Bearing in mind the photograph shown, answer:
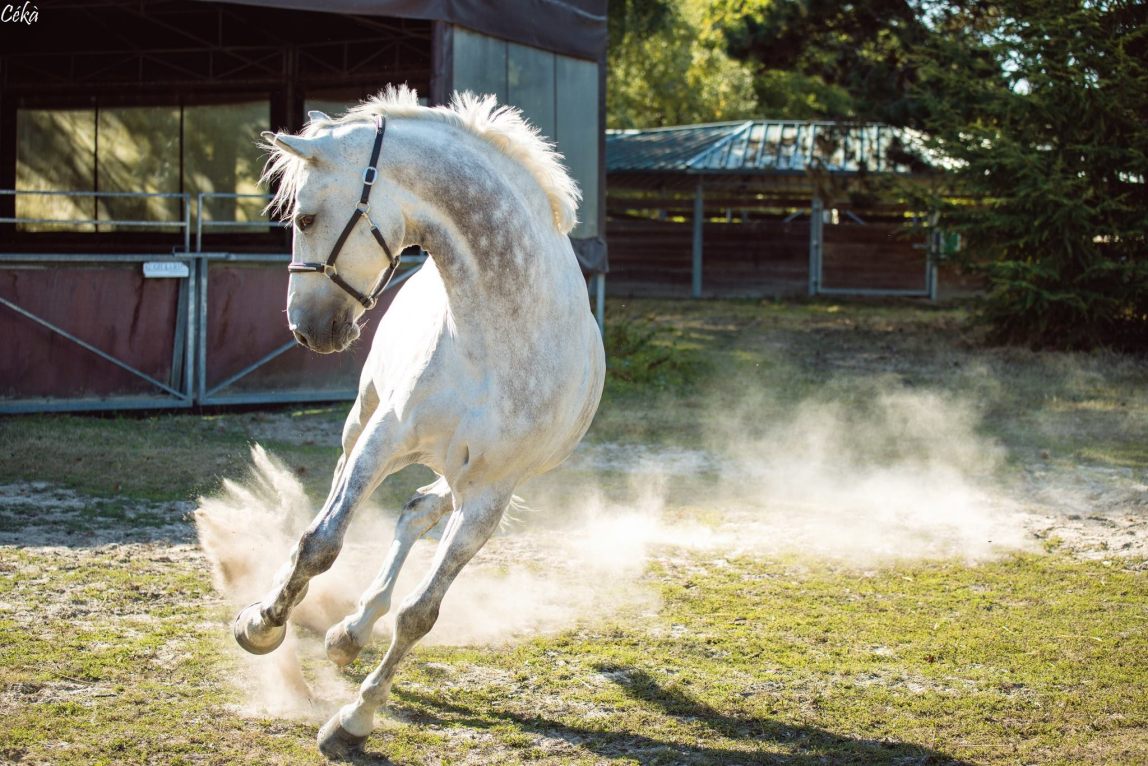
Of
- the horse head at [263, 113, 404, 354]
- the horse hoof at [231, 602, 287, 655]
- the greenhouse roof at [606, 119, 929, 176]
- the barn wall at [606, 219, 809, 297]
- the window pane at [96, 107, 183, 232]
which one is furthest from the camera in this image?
the barn wall at [606, 219, 809, 297]

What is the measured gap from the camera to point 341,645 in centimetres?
435

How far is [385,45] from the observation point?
1669 cm

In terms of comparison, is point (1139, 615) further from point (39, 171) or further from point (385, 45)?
point (39, 171)

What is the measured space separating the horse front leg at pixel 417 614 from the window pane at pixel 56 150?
16642 mm

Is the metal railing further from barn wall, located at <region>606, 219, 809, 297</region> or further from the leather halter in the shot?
barn wall, located at <region>606, 219, 809, 297</region>

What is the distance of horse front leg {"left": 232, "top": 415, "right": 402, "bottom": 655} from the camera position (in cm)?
407

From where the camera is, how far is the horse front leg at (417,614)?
3.97 metres

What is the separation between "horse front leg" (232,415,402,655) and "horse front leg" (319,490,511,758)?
1.07 feet

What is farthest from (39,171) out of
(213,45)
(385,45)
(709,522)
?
(709,522)

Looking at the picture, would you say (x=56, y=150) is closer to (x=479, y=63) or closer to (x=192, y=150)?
(x=192, y=150)

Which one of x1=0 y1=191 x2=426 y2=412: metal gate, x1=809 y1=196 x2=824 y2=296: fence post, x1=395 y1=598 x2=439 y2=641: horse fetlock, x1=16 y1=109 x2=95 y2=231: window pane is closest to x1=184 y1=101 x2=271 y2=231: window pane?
x1=16 y1=109 x2=95 y2=231: window pane

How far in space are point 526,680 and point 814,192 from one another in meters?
23.4
